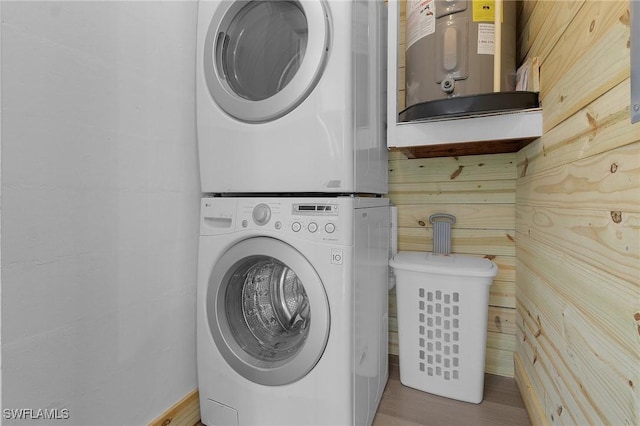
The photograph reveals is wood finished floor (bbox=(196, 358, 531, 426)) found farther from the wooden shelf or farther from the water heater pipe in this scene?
the water heater pipe

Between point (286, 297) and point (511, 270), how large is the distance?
985mm

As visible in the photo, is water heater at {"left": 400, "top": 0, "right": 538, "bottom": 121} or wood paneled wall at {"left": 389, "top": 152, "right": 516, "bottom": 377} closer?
water heater at {"left": 400, "top": 0, "right": 538, "bottom": 121}

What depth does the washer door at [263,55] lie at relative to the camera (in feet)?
3.22

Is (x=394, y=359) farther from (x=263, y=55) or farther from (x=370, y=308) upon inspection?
(x=263, y=55)

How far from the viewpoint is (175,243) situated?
113cm

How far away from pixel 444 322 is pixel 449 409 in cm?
32

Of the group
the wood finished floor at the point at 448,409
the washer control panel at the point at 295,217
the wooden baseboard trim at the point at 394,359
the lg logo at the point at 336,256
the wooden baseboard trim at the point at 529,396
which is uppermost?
the washer control panel at the point at 295,217

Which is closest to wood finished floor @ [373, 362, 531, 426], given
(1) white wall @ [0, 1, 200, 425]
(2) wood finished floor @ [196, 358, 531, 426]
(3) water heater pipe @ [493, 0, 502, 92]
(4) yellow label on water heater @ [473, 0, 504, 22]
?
(2) wood finished floor @ [196, 358, 531, 426]

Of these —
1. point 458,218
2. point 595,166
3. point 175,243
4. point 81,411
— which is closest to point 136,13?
point 175,243

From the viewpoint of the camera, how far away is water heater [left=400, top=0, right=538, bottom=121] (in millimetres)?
992

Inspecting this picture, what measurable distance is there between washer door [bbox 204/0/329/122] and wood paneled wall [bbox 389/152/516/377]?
735 mm

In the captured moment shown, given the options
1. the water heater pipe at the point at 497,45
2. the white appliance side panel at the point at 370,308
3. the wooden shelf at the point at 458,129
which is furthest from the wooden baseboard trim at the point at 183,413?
the water heater pipe at the point at 497,45

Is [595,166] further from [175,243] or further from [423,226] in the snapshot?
[175,243]

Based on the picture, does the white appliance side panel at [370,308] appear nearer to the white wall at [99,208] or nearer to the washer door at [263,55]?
the washer door at [263,55]
